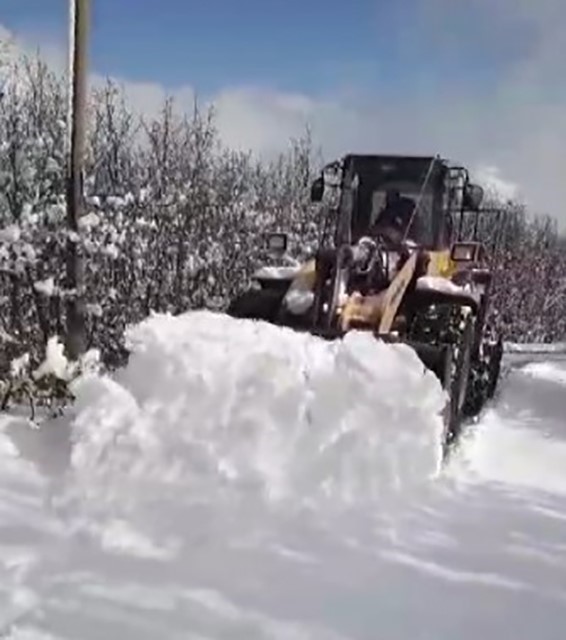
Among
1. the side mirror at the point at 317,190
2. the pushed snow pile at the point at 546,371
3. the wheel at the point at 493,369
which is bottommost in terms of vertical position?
the pushed snow pile at the point at 546,371

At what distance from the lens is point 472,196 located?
32.7 feet

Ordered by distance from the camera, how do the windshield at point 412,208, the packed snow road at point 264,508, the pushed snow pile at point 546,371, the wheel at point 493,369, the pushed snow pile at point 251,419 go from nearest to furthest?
1. the packed snow road at point 264,508
2. the pushed snow pile at point 251,419
3. the windshield at point 412,208
4. the wheel at point 493,369
5. the pushed snow pile at point 546,371

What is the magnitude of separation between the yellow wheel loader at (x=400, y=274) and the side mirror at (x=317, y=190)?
1cm

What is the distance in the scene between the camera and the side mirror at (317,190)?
9.97 m

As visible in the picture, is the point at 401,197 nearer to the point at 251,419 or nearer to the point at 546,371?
the point at 251,419

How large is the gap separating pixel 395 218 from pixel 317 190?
0.84 metres

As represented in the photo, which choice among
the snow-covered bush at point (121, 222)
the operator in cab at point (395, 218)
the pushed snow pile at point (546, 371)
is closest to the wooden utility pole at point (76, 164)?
the snow-covered bush at point (121, 222)

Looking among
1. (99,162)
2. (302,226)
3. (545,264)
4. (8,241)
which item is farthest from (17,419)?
(545,264)

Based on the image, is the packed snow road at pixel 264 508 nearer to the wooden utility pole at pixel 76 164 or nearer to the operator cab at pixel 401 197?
the operator cab at pixel 401 197

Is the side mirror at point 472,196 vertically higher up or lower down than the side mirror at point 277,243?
higher up

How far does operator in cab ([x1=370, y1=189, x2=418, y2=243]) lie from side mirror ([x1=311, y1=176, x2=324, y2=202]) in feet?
2.06

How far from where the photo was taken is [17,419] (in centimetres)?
725

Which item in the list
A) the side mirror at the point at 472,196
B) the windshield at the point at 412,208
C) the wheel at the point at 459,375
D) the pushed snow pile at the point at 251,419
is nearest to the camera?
the pushed snow pile at the point at 251,419

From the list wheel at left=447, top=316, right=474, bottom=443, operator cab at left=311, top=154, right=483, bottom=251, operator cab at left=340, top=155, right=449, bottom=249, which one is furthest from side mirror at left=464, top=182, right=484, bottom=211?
wheel at left=447, top=316, right=474, bottom=443
